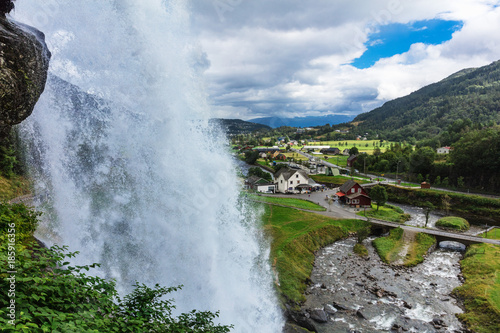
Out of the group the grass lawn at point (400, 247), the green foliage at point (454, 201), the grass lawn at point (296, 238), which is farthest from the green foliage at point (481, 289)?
the green foliage at point (454, 201)

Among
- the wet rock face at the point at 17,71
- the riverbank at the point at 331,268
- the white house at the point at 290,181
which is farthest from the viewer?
the white house at the point at 290,181

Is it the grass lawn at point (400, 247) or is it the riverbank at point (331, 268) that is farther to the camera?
the grass lawn at point (400, 247)

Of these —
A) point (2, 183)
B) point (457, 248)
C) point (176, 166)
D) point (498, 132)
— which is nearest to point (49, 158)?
point (2, 183)

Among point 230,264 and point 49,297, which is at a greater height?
point 49,297

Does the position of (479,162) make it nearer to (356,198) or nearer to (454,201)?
(454,201)

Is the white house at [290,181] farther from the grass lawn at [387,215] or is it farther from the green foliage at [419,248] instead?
the green foliage at [419,248]

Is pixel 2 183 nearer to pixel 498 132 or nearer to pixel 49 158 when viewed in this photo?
pixel 49 158
